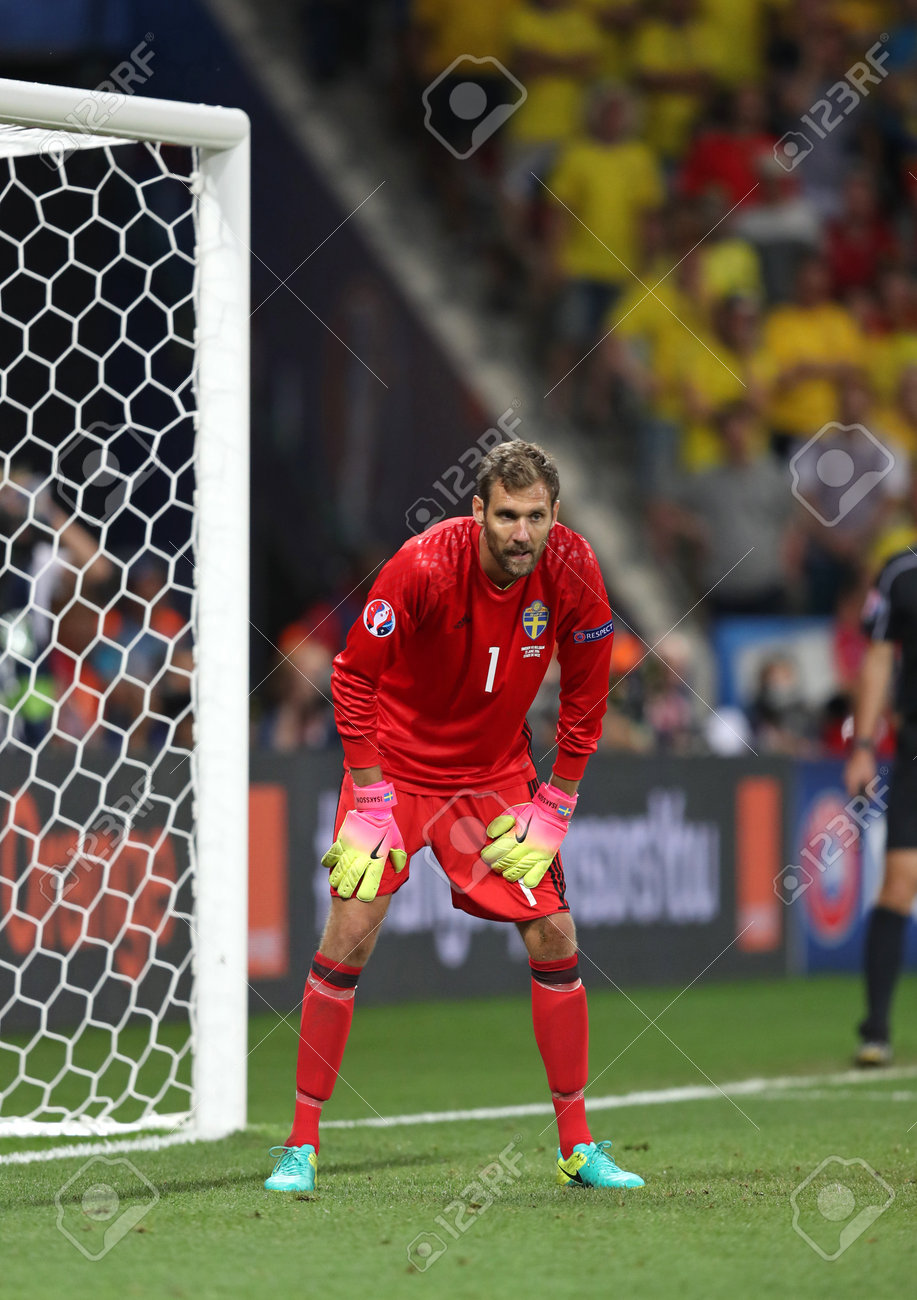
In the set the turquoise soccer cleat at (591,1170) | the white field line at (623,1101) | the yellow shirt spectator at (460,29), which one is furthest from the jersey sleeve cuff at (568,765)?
the yellow shirt spectator at (460,29)

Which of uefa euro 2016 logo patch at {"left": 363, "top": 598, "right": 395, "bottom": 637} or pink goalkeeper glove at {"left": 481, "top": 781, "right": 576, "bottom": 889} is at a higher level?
uefa euro 2016 logo patch at {"left": 363, "top": 598, "right": 395, "bottom": 637}

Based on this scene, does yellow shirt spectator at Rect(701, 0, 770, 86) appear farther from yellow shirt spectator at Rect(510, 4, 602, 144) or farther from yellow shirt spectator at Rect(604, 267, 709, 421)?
yellow shirt spectator at Rect(604, 267, 709, 421)

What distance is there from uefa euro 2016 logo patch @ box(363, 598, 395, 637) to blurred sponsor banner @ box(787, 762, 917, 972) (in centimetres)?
686

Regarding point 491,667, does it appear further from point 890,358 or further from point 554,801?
point 890,358

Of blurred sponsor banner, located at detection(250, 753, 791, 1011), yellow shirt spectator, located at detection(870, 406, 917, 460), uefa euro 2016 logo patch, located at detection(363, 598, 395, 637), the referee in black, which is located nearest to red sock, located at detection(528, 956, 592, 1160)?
uefa euro 2016 logo patch, located at detection(363, 598, 395, 637)

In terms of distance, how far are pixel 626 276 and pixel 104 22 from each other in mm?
3961

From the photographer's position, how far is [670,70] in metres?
14.5

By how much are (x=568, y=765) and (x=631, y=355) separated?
858cm

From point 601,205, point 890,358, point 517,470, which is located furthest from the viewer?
point 890,358

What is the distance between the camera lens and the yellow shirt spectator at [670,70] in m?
14.3

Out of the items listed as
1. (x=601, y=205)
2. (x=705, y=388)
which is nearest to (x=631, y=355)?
(x=705, y=388)

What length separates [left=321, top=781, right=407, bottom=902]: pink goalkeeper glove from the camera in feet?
15.5

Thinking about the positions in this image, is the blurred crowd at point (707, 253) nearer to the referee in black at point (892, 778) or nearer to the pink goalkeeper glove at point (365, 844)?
the referee in black at point (892, 778)

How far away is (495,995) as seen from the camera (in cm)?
984
